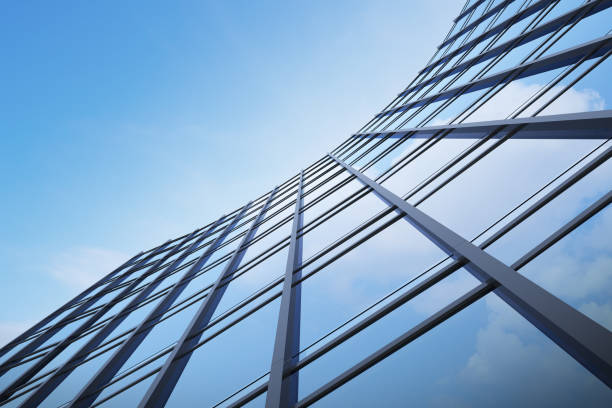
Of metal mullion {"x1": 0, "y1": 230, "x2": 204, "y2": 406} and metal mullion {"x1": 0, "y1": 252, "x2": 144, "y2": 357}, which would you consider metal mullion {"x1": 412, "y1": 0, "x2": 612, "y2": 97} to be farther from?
metal mullion {"x1": 0, "y1": 252, "x2": 144, "y2": 357}

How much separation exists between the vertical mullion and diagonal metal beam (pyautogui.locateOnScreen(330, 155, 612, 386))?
217cm

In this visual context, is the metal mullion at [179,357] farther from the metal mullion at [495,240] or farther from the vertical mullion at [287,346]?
the vertical mullion at [287,346]

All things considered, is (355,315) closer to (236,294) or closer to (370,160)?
(236,294)

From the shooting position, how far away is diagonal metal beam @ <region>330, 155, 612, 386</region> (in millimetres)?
2131

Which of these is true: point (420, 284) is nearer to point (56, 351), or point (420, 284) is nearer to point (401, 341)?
point (401, 341)

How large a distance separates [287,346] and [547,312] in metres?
2.92

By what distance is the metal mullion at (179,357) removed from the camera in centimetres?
534

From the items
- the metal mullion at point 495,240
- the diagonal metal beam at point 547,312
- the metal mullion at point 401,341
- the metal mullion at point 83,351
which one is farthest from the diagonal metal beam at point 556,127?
the metal mullion at point 83,351

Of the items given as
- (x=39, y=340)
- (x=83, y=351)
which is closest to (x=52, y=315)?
(x=39, y=340)

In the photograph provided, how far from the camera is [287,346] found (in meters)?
4.50

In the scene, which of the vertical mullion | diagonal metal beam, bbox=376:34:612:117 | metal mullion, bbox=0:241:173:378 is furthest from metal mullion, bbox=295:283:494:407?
metal mullion, bbox=0:241:173:378

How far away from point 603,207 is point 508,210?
39.7 inches

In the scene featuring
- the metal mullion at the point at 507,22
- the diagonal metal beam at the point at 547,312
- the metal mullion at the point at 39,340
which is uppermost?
the metal mullion at the point at 39,340

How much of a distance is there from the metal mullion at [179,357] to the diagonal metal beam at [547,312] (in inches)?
178
